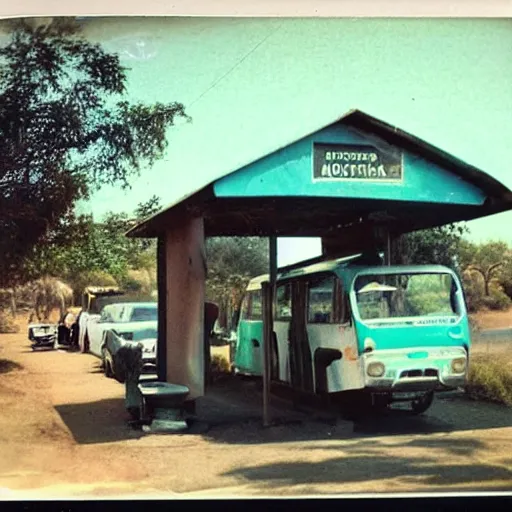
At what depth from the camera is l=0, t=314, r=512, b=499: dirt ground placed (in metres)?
5.47

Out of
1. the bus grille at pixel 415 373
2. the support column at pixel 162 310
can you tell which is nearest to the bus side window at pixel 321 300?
the bus grille at pixel 415 373

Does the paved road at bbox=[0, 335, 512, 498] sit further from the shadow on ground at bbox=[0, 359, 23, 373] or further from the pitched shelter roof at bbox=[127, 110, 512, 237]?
the pitched shelter roof at bbox=[127, 110, 512, 237]

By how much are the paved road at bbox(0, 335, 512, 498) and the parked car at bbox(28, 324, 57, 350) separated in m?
0.06

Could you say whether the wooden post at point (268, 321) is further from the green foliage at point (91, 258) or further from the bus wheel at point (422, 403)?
the bus wheel at point (422, 403)

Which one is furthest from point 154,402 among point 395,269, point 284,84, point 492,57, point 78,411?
point 492,57

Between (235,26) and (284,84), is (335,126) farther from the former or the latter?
(235,26)

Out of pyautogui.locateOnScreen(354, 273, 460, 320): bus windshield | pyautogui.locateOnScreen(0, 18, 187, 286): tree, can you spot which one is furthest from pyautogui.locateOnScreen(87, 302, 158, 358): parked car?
pyautogui.locateOnScreen(354, 273, 460, 320): bus windshield

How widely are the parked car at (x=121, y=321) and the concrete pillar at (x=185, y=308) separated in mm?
120

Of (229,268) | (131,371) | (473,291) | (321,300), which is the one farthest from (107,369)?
(473,291)

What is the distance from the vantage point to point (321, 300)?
593 cm

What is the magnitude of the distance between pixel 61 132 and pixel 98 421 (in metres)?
1.72

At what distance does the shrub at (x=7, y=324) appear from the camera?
5621mm

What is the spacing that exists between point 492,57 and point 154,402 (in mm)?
2855

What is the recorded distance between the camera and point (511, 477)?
5.63 m
